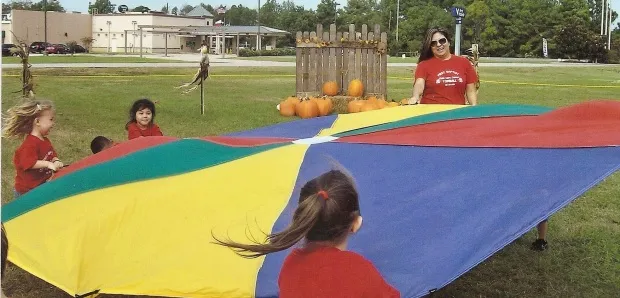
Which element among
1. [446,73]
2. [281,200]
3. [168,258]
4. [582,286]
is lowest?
[582,286]

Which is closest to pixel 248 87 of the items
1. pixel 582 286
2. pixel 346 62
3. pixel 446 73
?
pixel 346 62

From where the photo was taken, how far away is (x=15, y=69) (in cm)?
2006

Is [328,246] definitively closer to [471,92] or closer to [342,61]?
[471,92]

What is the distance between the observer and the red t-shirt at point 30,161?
4547 millimetres

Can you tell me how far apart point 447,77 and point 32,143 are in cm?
270

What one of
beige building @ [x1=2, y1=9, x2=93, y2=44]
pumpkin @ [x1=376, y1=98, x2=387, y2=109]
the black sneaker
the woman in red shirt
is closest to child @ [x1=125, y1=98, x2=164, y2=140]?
the woman in red shirt

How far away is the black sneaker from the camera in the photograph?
15.6 feet

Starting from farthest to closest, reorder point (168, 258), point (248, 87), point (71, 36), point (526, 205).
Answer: point (71, 36) < point (248, 87) < point (168, 258) < point (526, 205)

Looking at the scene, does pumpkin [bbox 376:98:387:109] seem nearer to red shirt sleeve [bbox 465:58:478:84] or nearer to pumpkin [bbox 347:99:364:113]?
pumpkin [bbox 347:99:364:113]

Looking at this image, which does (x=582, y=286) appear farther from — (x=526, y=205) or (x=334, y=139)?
(x=334, y=139)

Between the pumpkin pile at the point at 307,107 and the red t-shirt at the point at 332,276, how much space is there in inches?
348

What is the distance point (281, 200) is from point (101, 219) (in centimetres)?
84

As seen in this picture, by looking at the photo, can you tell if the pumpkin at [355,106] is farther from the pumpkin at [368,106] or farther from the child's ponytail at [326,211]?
the child's ponytail at [326,211]

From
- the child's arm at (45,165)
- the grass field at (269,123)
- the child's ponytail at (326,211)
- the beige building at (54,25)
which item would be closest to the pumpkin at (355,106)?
the grass field at (269,123)
